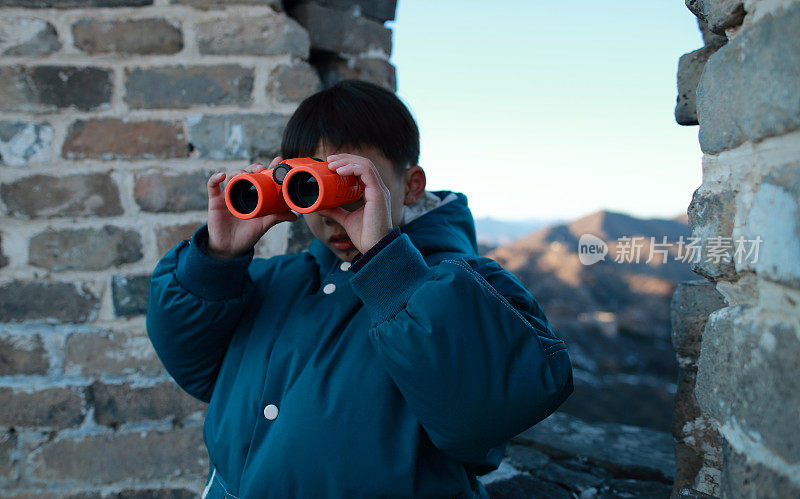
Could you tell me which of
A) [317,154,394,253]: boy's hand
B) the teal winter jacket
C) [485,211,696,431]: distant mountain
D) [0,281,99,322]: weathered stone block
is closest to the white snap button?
the teal winter jacket

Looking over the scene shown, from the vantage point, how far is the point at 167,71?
1.53 m

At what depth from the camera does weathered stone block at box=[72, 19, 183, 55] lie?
1522 millimetres

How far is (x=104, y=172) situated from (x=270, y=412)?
96 centimetres

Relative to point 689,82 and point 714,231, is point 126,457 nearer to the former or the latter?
point 714,231

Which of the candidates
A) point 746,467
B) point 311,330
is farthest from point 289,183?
point 746,467

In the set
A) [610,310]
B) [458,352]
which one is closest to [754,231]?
[458,352]

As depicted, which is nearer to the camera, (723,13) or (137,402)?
(723,13)

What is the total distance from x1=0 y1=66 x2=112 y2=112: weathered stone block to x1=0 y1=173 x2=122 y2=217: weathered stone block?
0.21 m

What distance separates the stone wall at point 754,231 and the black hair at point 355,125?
0.60m

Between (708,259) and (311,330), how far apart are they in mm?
725

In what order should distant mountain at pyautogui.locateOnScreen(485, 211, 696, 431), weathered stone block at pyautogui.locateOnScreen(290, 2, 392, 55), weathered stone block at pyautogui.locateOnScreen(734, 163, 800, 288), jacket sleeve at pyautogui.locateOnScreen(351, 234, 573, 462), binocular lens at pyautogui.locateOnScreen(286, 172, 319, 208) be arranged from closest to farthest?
weathered stone block at pyautogui.locateOnScreen(734, 163, 800, 288) < jacket sleeve at pyautogui.locateOnScreen(351, 234, 573, 462) < binocular lens at pyautogui.locateOnScreen(286, 172, 319, 208) < weathered stone block at pyautogui.locateOnScreen(290, 2, 392, 55) < distant mountain at pyautogui.locateOnScreen(485, 211, 696, 431)

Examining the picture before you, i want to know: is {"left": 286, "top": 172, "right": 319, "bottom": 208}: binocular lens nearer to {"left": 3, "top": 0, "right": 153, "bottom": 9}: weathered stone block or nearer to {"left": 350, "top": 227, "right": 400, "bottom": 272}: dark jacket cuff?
{"left": 350, "top": 227, "right": 400, "bottom": 272}: dark jacket cuff

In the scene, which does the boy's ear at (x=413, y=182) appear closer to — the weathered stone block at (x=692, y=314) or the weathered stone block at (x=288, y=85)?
the weathered stone block at (x=288, y=85)

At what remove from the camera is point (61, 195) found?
1522mm
